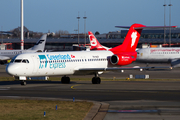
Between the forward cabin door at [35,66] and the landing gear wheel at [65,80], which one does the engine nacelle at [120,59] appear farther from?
the forward cabin door at [35,66]

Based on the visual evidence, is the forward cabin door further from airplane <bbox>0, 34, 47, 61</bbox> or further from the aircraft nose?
airplane <bbox>0, 34, 47, 61</bbox>

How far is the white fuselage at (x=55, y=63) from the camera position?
1154 inches

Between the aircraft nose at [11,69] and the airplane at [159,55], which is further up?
the airplane at [159,55]

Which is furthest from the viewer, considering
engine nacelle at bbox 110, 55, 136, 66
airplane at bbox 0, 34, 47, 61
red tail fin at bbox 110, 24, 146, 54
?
airplane at bbox 0, 34, 47, 61

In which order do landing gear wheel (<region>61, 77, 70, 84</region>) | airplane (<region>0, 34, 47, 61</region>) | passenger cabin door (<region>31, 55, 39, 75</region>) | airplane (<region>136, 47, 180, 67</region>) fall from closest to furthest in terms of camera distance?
passenger cabin door (<region>31, 55, 39, 75</region>) → landing gear wheel (<region>61, 77, 70, 84</region>) → airplane (<region>136, 47, 180, 67</region>) → airplane (<region>0, 34, 47, 61</region>)

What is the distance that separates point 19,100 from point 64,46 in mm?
126566

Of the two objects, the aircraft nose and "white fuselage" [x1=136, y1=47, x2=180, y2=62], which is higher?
"white fuselage" [x1=136, y1=47, x2=180, y2=62]

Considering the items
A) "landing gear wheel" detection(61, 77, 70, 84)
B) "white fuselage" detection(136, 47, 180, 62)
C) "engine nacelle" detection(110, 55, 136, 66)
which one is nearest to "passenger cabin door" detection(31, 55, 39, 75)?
"landing gear wheel" detection(61, 77, 70, 84)

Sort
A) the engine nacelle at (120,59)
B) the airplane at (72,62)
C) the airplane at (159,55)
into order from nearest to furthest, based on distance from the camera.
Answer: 1. the airplane at (72,62)
2. the engine nacelle at (120,59)
3. the airplane at (159,55)

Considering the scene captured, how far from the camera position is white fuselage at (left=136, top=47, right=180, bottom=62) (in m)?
62.6

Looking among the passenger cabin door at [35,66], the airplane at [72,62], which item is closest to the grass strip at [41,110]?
the airplane at [72,62]

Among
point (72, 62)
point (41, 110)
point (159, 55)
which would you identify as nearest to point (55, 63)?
point (72, 62)

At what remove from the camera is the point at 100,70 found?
3247 centimetres

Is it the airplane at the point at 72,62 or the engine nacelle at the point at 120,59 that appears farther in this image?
the engine nacelle at the point at 120,59
